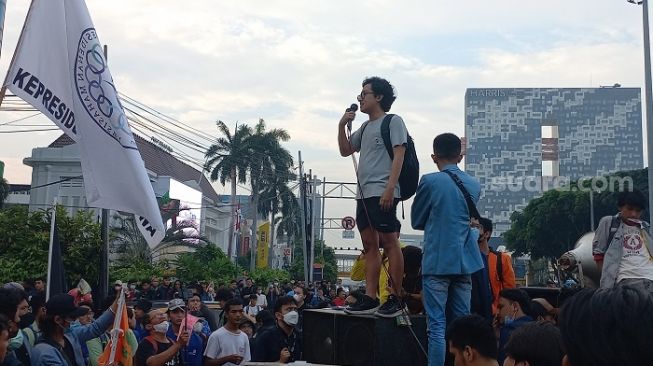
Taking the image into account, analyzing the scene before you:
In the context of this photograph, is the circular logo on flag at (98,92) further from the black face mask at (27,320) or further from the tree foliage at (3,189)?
the tree foliage at (3,189)

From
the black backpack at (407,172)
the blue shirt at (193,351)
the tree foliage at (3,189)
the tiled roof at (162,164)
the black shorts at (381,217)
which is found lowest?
the blue shirt at (193,351)

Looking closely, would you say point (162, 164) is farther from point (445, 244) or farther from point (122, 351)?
point (445, 244)

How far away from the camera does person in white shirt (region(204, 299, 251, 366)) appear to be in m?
8.12

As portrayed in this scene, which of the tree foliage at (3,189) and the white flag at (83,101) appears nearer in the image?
the white flag at (83,101)

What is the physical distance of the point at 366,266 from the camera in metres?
6.19

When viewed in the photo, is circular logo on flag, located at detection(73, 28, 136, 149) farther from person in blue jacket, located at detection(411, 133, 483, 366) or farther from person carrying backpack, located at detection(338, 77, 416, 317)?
person in blue jacket, located at detection(411, 133, 483, 366)

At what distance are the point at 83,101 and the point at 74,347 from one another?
7.76 ft

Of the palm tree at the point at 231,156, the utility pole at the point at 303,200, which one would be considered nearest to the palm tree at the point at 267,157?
the palm tree at the point at 231,156

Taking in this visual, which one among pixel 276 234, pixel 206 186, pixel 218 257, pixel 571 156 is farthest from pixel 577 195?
pixel 571 156

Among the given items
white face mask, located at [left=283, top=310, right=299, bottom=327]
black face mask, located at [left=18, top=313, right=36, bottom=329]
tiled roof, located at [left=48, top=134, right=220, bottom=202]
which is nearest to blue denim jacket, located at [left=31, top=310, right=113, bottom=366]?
black face mask, located at [left=18, top=313, right=36, bottom=329]

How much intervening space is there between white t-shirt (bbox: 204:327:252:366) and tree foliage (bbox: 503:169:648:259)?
50.3 m

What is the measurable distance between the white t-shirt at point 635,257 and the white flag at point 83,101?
4062 millimetres

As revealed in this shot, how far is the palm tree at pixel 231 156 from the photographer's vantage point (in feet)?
207

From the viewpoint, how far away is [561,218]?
193ft
